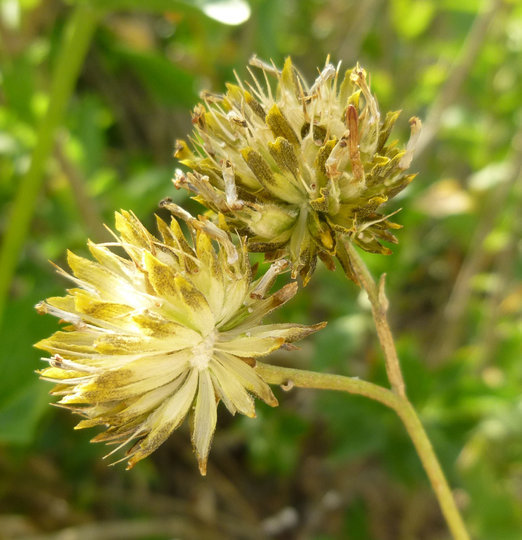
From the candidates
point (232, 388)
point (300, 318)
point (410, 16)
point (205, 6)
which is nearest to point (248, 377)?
point (232, 388)

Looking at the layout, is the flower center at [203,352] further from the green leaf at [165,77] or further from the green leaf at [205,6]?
the green leaf at [165,77]

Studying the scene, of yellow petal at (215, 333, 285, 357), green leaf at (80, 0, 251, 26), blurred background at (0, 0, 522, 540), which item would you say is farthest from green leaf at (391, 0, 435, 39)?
yellow petal at (215, 333, 285, 357)

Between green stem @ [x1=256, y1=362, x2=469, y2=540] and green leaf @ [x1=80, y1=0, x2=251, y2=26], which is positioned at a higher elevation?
green leaf @ [x1=80, y1=0, x2=251, y2=26]

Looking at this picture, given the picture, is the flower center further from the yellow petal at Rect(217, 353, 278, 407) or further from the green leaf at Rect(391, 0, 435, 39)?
the green leaf at Rect(391, 0, 435, 39)

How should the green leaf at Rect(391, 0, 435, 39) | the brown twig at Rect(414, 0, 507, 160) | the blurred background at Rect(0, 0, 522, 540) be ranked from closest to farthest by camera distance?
the blurred background at Rect(0, 0, 522, 540) → the brown twig at Rect(414, 0, 507, 160) → the green leaf at Rect(391, 0, 435, 39)

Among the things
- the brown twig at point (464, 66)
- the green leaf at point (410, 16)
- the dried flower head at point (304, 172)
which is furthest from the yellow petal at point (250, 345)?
the green leaf at point (410, 16)

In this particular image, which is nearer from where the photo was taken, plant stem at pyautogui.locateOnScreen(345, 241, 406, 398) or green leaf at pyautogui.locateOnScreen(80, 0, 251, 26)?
plant stem at pyautogui.locateOnScreen(345, 241, 406, 398)

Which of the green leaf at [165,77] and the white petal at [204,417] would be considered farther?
the green leaf at [165,77]
